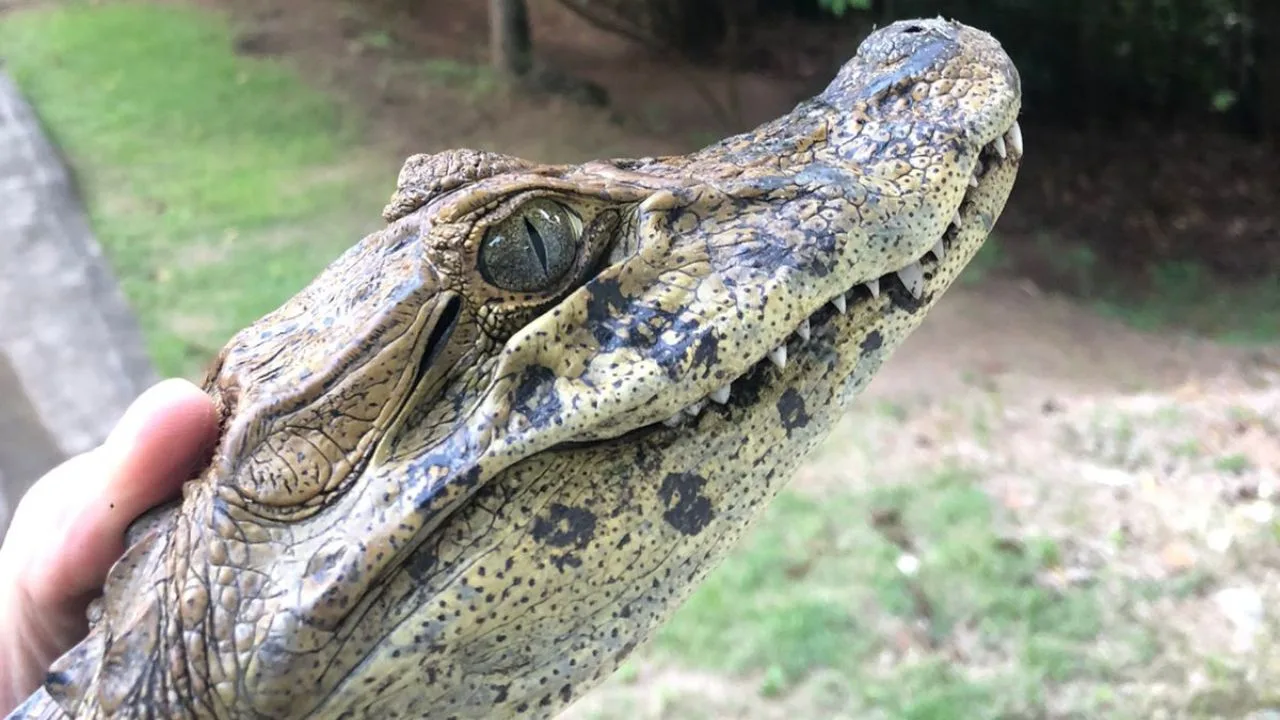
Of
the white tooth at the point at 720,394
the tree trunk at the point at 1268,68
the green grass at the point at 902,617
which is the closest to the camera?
the white tooth at the point at 720,394

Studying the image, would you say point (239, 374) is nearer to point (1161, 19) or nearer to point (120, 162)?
point (120, 162)

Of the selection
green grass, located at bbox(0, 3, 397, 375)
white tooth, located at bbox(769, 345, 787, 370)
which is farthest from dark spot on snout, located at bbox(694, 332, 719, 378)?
green grass, located at bbox(0, 3, 397, 375)

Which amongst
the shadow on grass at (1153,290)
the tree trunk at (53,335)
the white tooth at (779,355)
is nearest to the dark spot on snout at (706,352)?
the white tooth at (779,355)

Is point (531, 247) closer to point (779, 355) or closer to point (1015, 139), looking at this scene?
point (779, 355)

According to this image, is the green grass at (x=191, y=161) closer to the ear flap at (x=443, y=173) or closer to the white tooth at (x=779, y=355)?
the ear flap at (x=443, y=173)

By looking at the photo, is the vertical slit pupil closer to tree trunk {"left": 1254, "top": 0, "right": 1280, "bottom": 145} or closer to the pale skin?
the pale skin

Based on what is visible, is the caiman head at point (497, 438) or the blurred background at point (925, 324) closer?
the caiman head at point (497, 438)
